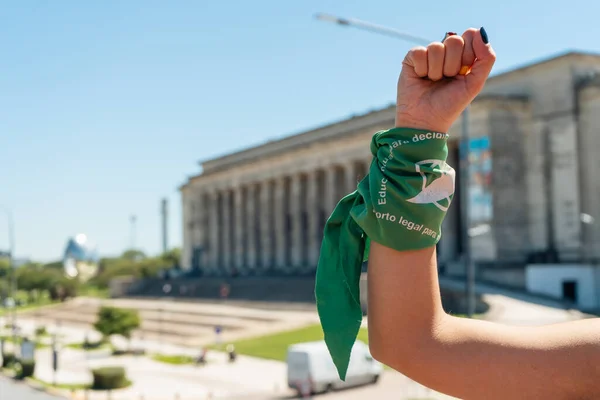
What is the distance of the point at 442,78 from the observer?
2.36 metres

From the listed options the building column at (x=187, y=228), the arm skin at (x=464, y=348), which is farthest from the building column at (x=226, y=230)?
the arm skin at (x=464, y=348)

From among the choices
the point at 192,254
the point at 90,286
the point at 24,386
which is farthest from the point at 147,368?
the point at 90,286

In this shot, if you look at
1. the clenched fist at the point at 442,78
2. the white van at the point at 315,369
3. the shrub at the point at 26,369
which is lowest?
the shrub at the point at 26,369

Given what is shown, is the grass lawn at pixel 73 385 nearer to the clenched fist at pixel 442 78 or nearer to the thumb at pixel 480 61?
the clenched fist at pixel 442 78

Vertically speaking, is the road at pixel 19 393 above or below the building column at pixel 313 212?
below

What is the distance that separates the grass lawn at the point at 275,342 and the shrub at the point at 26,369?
9.75 m

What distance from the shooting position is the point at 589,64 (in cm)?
4422

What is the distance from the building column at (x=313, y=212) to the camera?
2441 inches

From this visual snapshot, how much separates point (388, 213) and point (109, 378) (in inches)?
1047

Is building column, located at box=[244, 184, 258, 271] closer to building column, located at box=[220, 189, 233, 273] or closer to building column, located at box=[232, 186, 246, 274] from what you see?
building column, located at box=[232, 186, 246, 274]

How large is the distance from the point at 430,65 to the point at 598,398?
1.23 metres

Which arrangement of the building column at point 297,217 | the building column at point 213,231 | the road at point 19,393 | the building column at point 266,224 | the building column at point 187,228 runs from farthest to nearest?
1. the building column at point 187,228
2. the building column at point 213,231
3. the building column at point 266,224
4. the building column at point 297,217
5. the road at point 19,393

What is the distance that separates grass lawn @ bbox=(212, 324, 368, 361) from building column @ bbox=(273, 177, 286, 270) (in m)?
29.6

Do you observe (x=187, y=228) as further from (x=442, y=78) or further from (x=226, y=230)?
(x=442, y=78)
